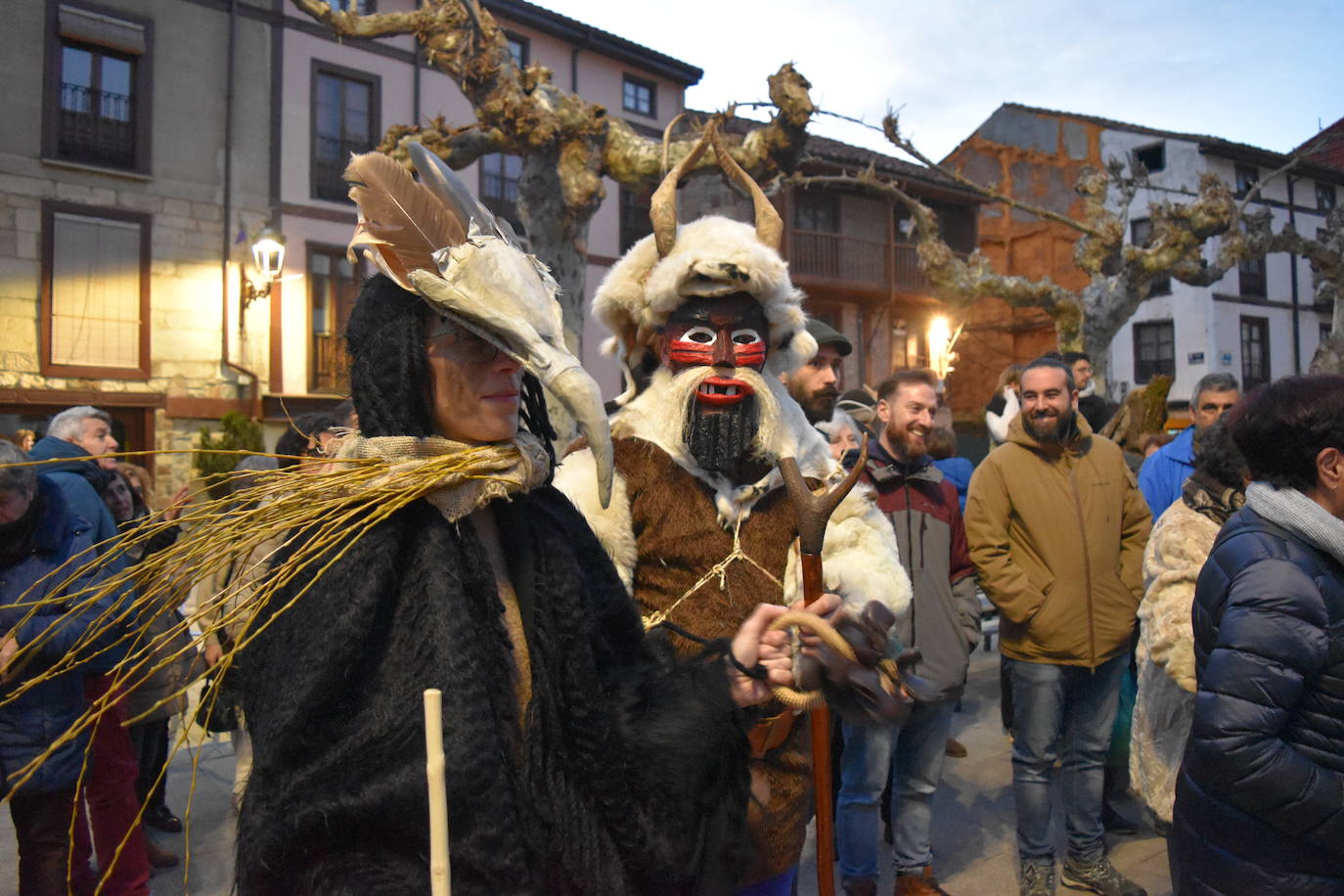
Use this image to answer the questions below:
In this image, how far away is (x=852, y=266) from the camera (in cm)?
2184

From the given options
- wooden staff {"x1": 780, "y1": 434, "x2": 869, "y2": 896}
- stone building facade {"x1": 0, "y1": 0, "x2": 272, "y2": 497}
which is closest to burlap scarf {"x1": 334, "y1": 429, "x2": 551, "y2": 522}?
wooden staff {"x1": 780, "y1": 434, "x2": 869, "y2": 896}

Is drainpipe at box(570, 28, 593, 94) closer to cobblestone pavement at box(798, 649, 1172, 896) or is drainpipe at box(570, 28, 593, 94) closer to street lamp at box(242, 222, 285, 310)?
street lamp at box(242, 222, 285, 310)

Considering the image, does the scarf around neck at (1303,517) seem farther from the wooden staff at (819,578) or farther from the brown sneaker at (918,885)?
the brown sneaker at (918,885)

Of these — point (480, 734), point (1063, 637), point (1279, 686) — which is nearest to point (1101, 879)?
point (1063, 637)

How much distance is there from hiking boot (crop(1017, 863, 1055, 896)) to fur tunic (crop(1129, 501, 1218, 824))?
67cm

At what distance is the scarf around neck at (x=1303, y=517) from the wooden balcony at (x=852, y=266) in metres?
18.2

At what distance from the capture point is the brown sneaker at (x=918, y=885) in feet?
12.1

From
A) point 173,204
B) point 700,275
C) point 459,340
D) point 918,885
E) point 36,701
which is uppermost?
point 173,204

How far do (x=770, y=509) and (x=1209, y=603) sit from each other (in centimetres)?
110

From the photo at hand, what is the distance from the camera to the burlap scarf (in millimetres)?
1388

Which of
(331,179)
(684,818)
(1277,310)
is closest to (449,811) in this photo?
(684,818)

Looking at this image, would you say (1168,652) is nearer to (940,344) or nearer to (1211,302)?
(940,344)

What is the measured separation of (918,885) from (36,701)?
3282 mm

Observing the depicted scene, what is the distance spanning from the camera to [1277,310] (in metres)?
26.7
